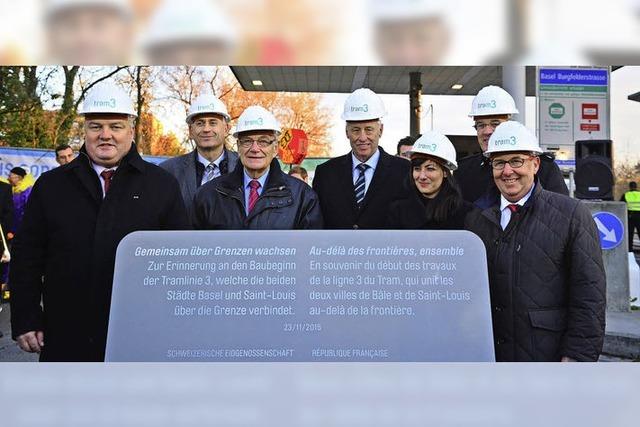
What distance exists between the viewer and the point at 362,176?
2.92 metres

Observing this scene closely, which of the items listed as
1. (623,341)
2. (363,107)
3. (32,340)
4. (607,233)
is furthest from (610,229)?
(32,340)

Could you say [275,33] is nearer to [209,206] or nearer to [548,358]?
[209,206]

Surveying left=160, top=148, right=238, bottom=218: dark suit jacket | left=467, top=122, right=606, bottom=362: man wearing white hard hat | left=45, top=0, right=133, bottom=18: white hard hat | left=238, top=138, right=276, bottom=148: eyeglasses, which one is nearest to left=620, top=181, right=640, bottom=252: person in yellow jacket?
left=160, top=148, right=238, bottom=218: dark suit jacket

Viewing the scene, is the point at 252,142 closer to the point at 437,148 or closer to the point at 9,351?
the point at 437,148

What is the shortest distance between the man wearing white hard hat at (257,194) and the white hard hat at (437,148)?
475 mm

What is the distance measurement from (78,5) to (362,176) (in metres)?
1.42

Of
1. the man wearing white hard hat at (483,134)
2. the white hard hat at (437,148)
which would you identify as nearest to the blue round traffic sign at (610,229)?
the man wearing white hard hat at (483,134)

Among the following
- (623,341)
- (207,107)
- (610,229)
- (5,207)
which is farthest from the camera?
(610,229)

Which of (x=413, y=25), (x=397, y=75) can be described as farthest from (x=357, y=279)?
(x=397, y=75)

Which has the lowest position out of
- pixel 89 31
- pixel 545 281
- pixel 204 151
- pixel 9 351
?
pixel 9 351

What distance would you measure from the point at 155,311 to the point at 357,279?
598 millimetres

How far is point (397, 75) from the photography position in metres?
8.94

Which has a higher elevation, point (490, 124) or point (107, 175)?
point (490, 124)

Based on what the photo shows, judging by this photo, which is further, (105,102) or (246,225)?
(246,225)
